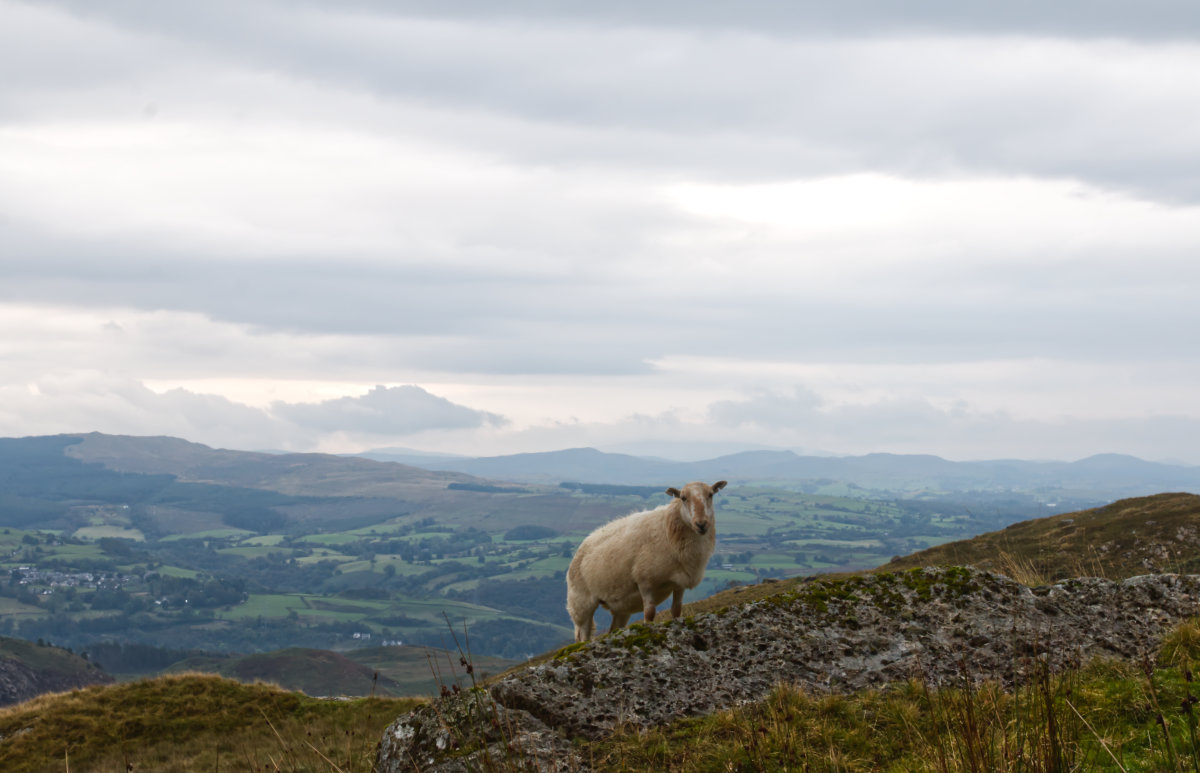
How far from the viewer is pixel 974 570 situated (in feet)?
41.8

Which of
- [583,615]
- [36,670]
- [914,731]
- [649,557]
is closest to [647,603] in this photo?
[649,557]

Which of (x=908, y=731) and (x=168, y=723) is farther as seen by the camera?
(x=168, y=723)

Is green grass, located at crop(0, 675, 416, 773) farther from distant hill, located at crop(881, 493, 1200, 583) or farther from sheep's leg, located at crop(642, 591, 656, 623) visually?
distant hill, located at crop(881, 493, 1200, 583)

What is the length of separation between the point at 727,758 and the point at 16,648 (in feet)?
748

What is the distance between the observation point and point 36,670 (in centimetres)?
16975

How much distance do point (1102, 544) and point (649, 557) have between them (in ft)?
87.2

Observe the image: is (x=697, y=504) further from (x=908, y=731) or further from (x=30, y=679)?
(x=30, y=679)

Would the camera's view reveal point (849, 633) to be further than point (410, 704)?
No

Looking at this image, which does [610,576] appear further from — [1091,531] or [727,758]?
[1091,531]

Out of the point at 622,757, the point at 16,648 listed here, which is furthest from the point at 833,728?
the point at 16,648

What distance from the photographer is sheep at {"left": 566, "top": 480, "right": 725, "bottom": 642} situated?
16531 mm

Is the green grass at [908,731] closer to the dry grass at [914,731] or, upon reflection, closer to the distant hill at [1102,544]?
the dry grass at [914,731]

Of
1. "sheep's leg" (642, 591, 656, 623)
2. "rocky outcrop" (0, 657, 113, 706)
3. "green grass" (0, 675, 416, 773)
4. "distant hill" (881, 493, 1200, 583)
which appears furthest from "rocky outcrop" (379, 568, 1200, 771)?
"rocky outcrop" (0, 657, 113, 706)

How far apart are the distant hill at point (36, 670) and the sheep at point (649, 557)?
545ft
